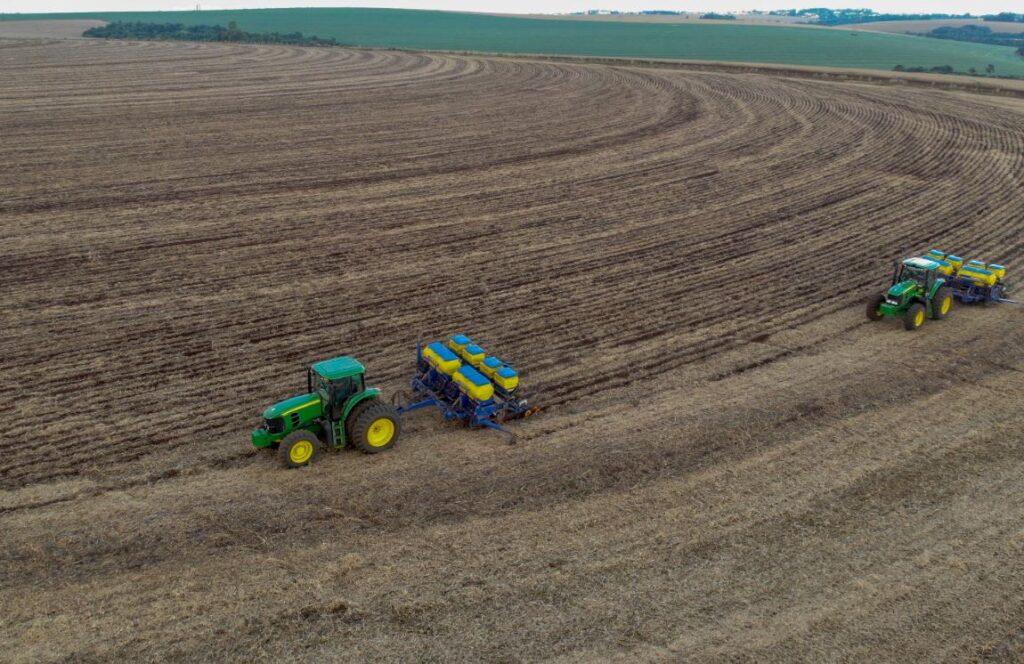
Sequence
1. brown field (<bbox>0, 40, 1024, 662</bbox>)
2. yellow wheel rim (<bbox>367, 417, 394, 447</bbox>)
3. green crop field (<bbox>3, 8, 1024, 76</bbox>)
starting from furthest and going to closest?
green crop field (<bbox>3, 8, 1024, 76</bbox>) < yellow wheel rim (<bbox>367, 417, 394, 447</bbox>) < brown field (<bbox>0, 40, 1024, 662</bbox>)

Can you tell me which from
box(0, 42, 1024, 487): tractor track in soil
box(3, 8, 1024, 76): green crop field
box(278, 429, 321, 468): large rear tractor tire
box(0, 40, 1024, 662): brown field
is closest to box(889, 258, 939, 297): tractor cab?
box(0, 40, 1024, 662): brown field

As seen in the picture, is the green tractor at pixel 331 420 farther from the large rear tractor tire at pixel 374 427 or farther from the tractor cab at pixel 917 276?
the tractor cab at pixel 917 276

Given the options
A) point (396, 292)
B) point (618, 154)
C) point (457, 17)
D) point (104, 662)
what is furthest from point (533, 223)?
point (457, 17)

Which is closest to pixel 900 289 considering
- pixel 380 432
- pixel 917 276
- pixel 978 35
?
pixel 917 276

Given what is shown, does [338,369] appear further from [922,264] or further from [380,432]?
[922,264]

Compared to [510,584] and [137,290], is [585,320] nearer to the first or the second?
[510,584]

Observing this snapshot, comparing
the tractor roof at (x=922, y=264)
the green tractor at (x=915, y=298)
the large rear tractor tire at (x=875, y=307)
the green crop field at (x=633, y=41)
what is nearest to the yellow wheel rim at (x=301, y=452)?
the green tractor at (x=915, y=298)

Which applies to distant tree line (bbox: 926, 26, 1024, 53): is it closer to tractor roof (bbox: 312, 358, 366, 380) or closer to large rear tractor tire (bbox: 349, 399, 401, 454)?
large rear tractor tire (bbox: 349, 399, 401, 454)

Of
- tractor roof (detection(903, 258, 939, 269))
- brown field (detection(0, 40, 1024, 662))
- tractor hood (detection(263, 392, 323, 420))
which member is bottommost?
brown field (detection(0, 40, 1024, 662))
